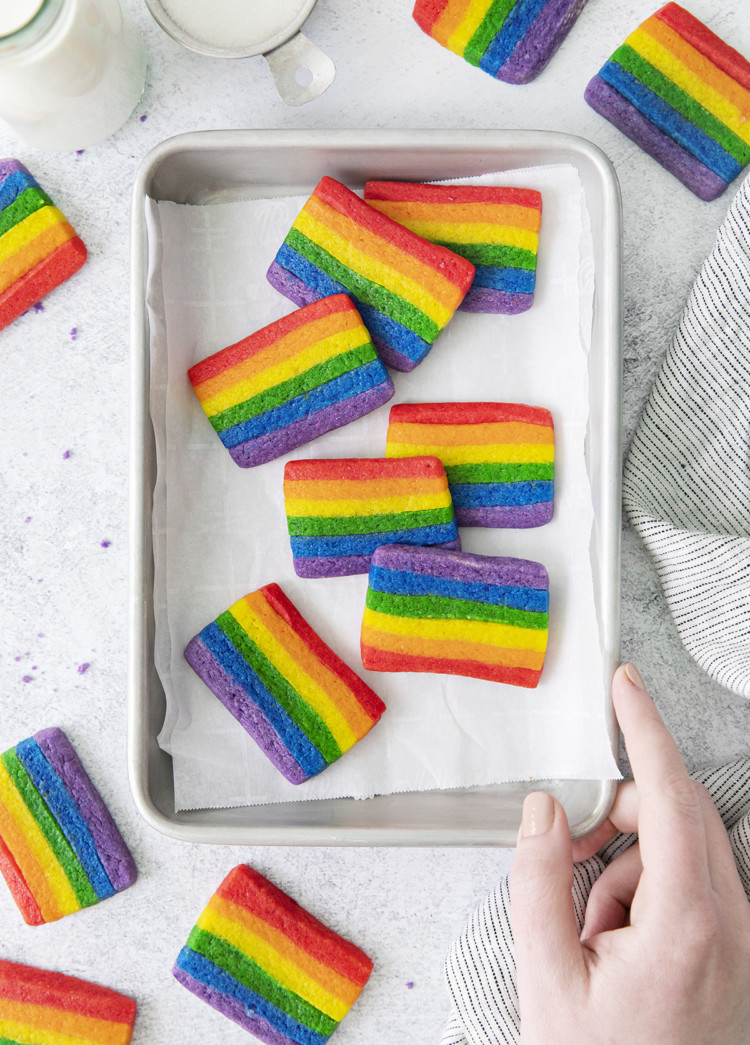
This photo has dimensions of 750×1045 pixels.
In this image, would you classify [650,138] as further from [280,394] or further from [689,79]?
[280,394]

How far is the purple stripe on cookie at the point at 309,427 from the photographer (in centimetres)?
109

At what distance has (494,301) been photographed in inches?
43.2

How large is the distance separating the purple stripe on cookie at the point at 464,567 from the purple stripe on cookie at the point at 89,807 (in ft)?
1.67

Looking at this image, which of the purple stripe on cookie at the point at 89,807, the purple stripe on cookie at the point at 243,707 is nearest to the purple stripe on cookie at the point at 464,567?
the purple stripe on cookie at the point at 243,707

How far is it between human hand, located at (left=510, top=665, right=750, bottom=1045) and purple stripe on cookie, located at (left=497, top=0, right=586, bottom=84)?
851mm

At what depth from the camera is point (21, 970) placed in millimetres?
1211

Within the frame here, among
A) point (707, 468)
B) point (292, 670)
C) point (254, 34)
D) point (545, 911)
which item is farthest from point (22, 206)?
point (545, 911)

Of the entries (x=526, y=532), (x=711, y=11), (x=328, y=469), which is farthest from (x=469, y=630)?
(x=711, y=11)

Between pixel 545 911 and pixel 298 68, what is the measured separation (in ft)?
3.35

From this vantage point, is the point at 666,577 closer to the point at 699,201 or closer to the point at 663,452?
the point at 663,452

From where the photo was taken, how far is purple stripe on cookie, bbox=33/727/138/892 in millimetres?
1179

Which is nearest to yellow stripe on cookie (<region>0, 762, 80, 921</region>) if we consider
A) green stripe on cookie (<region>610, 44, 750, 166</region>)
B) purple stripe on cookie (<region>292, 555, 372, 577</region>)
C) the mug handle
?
purple stripe on cookie (<region>292, 555, 372, 577</region>)

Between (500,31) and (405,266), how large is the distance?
34 cm

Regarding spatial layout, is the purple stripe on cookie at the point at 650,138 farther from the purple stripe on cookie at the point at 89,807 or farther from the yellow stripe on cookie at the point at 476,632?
the purple stripe on cookie at the point at 89,807
